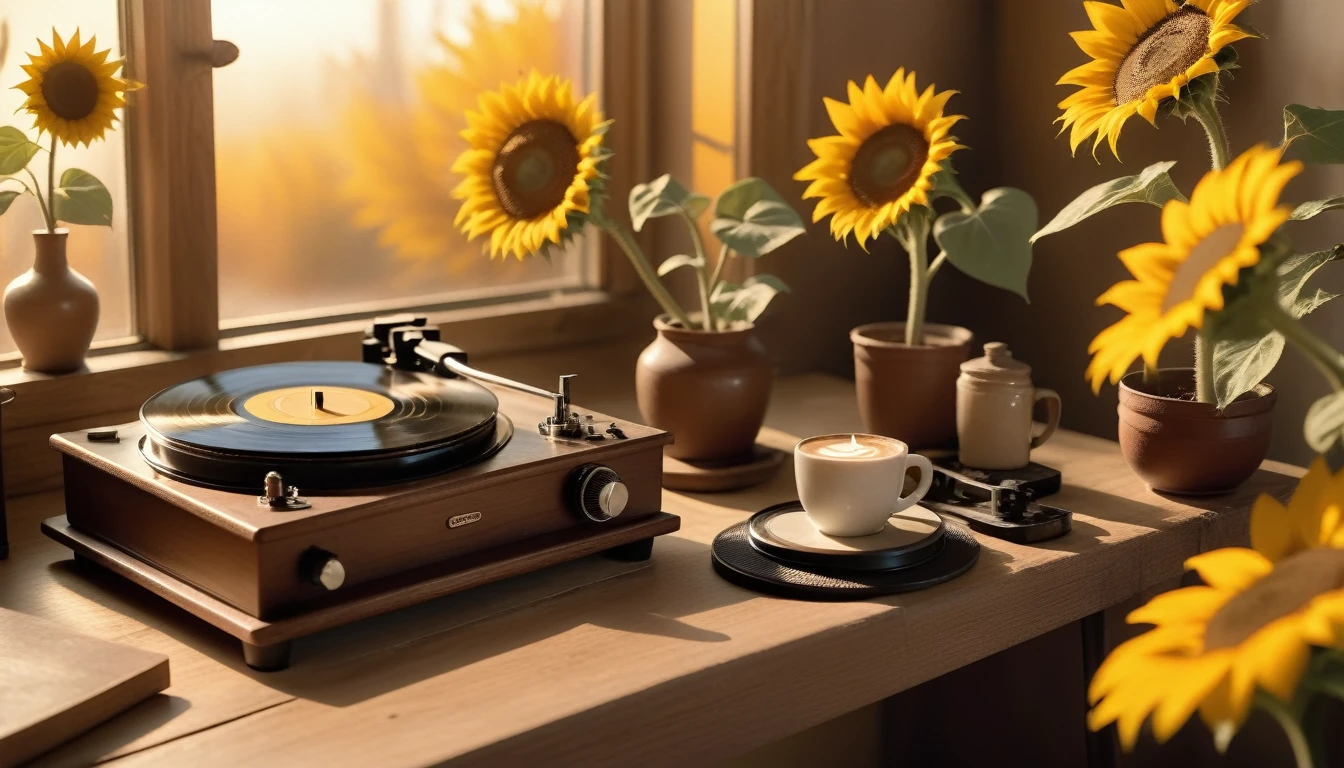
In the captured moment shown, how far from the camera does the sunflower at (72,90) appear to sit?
1.30 m

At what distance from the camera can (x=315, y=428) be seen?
112cm

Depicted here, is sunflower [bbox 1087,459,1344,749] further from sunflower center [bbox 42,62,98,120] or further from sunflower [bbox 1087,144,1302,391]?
sunflower center [bbox 42,62,98,120]

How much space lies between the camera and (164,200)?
4.82ft

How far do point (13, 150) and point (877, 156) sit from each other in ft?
2.71

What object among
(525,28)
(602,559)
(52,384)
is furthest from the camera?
(525,28)

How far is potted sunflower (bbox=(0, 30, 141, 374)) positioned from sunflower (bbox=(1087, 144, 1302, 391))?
101cm

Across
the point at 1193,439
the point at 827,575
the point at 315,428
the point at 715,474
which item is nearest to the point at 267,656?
the point at 315,428

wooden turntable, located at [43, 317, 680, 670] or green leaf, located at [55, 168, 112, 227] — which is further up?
green leaf, located at [55, 168, 112, 227]

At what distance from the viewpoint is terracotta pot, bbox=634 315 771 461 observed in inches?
55.5

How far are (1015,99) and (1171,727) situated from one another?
1.46 meters

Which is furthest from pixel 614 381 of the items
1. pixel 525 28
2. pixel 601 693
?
pixel 601 693

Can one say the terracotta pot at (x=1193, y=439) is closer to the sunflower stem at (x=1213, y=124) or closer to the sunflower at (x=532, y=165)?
the sunflower stem at (x=1213, y=124)

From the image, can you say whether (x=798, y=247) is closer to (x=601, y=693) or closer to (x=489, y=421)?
(x=489, y=421)

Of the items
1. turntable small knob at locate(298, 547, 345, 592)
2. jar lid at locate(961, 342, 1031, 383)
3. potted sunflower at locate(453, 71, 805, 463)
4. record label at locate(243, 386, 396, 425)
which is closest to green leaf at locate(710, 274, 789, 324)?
potted sunflower at locate(453, 71, 805, 463)
